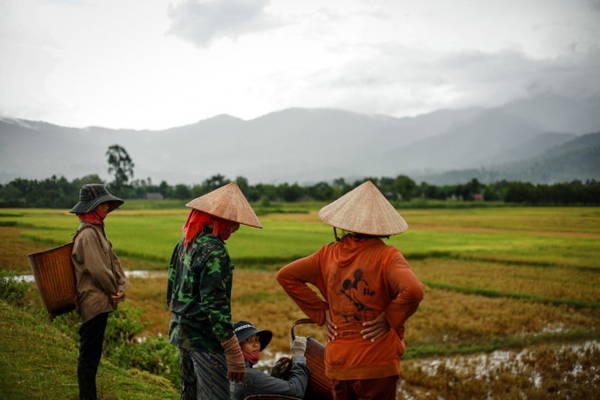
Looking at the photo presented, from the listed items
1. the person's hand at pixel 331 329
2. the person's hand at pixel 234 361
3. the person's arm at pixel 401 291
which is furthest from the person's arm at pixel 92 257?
the person's arm at pixel 401 291

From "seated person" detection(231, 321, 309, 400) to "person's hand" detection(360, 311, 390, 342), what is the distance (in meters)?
0.67

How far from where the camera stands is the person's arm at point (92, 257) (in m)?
3.70

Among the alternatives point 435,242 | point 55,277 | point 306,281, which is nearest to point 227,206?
point 306,281

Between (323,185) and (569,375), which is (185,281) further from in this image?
(323,185)

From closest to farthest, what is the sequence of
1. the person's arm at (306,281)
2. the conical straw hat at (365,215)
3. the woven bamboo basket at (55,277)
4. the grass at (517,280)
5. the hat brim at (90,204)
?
1. the conical straw hat at (365,215)
2. the person's arm at (306,281)
3. the woven bamboo basket at (55,277)
4. the hat brim at (90,204)
5. the grass at (517,280)

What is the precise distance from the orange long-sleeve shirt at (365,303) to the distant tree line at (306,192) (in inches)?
1231

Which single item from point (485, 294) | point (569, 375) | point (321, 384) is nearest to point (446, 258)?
point (485, 294)

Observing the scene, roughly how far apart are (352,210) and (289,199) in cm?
8043

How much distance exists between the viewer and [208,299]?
2.83m

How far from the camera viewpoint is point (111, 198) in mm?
4000

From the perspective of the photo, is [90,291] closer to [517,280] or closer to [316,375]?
[316,375]

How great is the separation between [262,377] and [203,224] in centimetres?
121

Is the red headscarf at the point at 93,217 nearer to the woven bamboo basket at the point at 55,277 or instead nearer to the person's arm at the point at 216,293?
the woven bamboo basket at the point at 55,277

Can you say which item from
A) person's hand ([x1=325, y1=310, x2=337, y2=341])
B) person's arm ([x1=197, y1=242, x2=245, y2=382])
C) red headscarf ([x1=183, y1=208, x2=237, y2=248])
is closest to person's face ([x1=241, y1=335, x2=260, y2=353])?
person's arm ([x1=197, y1=242, x2=245, y2=382])
